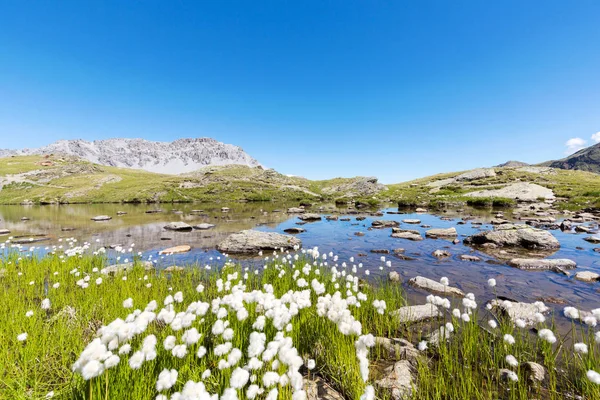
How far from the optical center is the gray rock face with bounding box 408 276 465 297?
32.3ft

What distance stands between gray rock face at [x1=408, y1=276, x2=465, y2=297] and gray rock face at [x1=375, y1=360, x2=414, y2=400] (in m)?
5.89

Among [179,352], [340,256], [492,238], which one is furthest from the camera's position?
[492,238]

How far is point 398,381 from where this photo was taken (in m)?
4.63

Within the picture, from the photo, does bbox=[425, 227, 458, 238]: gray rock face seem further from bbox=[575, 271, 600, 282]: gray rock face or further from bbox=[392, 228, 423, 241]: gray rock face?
bbox=[575, 271, 600, 282]: gray rock face

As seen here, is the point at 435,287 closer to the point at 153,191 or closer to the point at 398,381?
the point at 398,381

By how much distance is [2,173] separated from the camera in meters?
158

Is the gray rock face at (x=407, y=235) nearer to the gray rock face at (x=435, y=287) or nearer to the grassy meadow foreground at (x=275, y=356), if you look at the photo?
the gray rock face at (x=435, y=287)

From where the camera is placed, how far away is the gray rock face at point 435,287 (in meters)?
9.86

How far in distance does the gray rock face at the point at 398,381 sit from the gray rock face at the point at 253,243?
1357 centimetres

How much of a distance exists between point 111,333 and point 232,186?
130 meters

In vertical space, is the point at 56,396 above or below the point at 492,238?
above

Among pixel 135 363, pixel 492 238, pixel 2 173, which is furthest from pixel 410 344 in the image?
pixel 2 173

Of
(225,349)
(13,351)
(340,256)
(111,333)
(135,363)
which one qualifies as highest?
(111,333)

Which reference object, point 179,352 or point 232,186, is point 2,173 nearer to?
point 232,186
